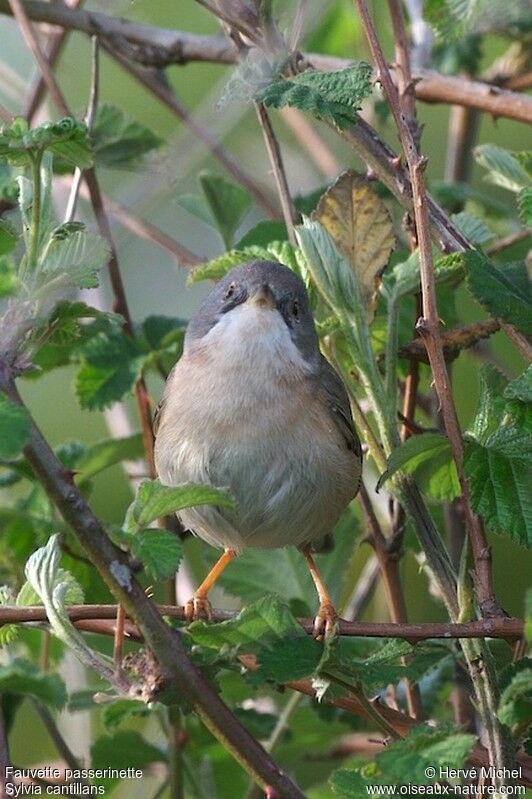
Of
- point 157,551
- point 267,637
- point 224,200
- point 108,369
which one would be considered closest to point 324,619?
point 267,637

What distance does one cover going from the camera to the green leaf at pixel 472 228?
2.61m

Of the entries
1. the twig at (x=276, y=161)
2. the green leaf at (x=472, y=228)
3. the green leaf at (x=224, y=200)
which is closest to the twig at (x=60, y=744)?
the twig at (x=276, y=161)

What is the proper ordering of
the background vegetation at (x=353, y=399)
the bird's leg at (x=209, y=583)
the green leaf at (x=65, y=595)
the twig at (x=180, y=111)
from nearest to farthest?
the background vegetation at (x=353, y=399)
the green leaf at (x=65, y=595)
the bird's leg at (x=209, y=583)
the twig at (x=180, y=111)

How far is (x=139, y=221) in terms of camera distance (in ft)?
11.0

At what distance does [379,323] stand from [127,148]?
101cm

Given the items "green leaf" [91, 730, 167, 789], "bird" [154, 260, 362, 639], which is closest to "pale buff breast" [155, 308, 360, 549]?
"bird" [154, 260, 362, 639]

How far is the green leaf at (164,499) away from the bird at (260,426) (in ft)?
2.85

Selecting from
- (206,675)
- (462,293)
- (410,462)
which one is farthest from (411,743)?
(462,293)

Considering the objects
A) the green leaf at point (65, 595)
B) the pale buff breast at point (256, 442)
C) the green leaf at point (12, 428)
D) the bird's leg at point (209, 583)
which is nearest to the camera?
the green leaf at point (12, 428)

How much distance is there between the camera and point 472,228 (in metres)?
2.63

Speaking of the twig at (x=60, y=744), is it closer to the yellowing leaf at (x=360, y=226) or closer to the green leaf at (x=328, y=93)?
the yellowing leaf at (x=360, y=226)

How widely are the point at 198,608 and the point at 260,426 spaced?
0.47 m

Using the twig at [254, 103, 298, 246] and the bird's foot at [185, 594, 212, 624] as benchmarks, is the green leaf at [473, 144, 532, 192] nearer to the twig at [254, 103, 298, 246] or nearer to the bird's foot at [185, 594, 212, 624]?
the twig at [254, 103, 298, 246]

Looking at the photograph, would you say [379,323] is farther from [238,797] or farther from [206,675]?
[238,797]
